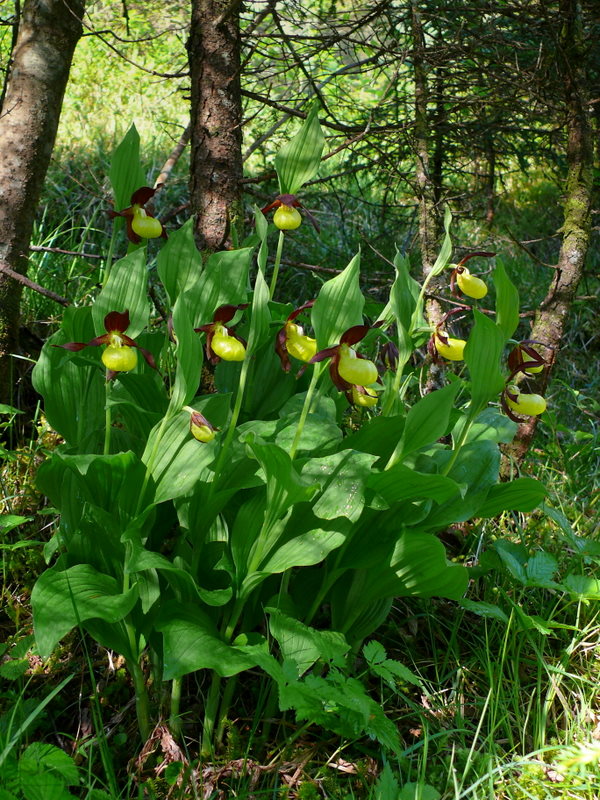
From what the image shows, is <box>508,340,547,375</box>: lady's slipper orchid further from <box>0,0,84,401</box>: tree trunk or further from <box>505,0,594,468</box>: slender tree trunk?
<box>0,0,84,401</box>: tree trunk

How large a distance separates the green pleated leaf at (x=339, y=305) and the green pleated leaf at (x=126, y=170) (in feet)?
1.81

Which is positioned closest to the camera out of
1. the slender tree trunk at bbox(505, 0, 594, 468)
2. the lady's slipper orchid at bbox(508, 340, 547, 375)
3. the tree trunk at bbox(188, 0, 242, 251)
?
the lady's slipper orchid at bbox(508, 340, 547, 375)

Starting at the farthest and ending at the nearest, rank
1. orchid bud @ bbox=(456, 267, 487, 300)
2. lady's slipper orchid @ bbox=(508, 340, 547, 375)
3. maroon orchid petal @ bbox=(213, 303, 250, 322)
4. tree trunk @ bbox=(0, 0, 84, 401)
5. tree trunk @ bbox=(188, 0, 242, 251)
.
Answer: tree trunk @ bbox=(0, 0, 84, 401), tree trunk @ bbox=(188, 0, 242, 251), orchid bud @ bbox=(456, 267, 487, 300), lady's slipper orchid @ bbox=(508, 340, 547, 375), maroon orchid petal @ bbox=(213, 303, 250, 322)

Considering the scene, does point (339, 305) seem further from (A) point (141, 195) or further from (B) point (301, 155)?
(A) point (141, 195)

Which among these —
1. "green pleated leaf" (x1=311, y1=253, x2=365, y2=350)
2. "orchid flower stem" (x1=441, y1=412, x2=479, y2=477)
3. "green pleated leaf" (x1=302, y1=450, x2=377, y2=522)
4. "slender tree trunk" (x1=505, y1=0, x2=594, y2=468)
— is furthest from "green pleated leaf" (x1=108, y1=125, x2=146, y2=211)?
"slender tree trunk" (x1=505, y1=0, x2=594, y2=468)

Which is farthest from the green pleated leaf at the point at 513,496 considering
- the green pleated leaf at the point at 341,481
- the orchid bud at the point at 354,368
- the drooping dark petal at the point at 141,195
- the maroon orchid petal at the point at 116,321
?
the drooping dark petal at the point at 141,195

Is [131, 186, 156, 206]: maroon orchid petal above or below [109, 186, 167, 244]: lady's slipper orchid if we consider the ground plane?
above

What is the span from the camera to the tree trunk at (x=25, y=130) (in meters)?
2.11

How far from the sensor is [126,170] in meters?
1.48

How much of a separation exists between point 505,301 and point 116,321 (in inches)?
28.6

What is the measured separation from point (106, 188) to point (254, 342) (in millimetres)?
3314

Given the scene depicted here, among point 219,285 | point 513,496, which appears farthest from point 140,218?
point 513,496

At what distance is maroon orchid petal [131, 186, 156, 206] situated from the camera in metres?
1.47

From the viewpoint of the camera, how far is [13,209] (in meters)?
2.11
